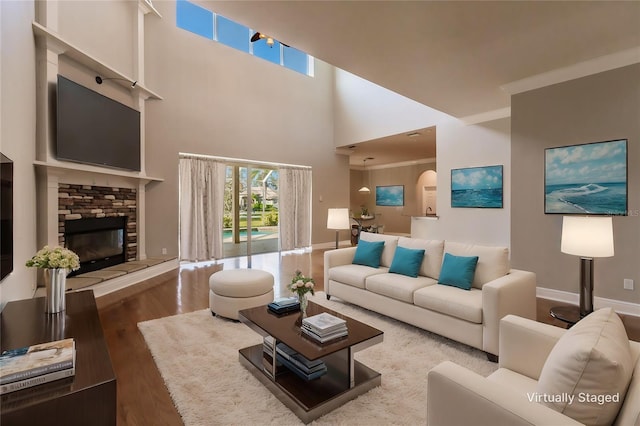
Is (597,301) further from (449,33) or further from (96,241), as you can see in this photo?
(96,241)

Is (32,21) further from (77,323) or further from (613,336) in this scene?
(613,336)

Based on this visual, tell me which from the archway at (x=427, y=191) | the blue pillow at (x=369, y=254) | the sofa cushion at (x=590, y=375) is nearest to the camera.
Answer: the sofa cushion at (x=590, y=375)

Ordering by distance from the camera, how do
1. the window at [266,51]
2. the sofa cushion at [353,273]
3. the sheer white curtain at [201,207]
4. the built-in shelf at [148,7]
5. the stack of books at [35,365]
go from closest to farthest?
the stack of books at [35,365] < the sofa cushion at [353,273] < the built-in shelf at [148,7] < the sheer white curtain at [201,207] < the window at [266,51]

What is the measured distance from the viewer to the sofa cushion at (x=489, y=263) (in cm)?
291

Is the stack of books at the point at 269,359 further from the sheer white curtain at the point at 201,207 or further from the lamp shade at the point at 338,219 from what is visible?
the sheer white curtain at the point at 201,207

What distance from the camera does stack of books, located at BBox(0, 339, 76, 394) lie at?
3.81 feet

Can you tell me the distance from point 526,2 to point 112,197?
600 cm

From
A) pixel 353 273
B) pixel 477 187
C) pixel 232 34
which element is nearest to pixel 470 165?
pixel 477 187

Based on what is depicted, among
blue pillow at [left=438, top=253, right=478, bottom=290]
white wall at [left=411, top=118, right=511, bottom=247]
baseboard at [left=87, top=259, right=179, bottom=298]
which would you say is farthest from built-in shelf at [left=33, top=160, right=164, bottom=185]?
white wall at [left=411, top=118, right=511, bottom=247]

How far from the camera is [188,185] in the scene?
6.25 meters

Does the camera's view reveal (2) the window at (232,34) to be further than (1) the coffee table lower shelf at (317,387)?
Yes

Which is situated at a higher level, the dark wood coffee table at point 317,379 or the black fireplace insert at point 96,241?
→ the black fireplace insert at point 96,241

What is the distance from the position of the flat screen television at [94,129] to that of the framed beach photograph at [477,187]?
610cm

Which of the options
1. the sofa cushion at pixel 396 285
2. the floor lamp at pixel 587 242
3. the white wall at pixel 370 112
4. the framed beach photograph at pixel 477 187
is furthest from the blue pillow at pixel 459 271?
the white wall at pixel 370 112
